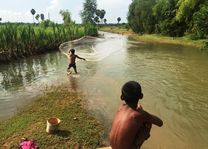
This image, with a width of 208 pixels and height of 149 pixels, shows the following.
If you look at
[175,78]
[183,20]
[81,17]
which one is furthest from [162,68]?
[81,17]

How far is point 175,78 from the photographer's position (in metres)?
14.8

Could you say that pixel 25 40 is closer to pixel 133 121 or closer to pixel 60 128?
pixel 60 128

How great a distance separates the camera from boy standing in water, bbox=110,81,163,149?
10.8 feet

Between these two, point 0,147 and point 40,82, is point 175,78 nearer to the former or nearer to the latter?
point 40,82

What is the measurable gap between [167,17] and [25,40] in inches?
1174

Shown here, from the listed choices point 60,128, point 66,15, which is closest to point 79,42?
point 60,128

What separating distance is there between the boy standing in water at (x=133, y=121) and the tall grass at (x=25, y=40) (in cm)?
1780

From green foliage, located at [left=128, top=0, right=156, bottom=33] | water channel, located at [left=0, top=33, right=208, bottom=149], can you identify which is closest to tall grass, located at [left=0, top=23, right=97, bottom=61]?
water channel, located at [left=0, top=33, right=208, bottom=149]

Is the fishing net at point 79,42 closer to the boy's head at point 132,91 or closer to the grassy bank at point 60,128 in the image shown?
the grassy bank at point 60,128

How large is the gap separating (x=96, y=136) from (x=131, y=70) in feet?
35.2

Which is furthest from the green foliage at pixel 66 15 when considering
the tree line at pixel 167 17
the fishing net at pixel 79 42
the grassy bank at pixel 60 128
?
the grassy bank at pixel 60 128

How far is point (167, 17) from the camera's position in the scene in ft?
154

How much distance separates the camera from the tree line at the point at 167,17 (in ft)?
119

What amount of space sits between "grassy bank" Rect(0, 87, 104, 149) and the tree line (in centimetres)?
556
